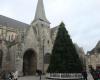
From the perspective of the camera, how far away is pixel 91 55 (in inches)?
2004

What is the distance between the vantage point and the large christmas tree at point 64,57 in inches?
816

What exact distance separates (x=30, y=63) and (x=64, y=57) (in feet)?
53.4

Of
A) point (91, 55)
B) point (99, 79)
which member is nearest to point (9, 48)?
point (99, 79)

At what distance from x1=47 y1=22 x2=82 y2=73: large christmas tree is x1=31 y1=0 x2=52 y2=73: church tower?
13.9 meters

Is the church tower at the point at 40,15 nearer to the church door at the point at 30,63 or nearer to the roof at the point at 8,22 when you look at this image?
the roof at the point at 8,22

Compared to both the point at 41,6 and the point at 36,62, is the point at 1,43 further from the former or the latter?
the point at 41,6

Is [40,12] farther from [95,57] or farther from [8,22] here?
[95,57]

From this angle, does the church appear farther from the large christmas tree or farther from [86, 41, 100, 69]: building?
[86, 41, 100, 69]: building

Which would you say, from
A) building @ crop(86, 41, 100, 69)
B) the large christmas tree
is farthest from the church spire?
the large christmas tree

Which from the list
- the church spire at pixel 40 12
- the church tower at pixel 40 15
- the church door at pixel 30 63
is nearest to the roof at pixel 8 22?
the church tower at pixel 40 15

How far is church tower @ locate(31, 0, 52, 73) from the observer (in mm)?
36237

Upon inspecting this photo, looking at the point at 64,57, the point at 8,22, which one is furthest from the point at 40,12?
the point at 64,57

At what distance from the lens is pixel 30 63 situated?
36.5m

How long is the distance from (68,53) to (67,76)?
2972 millimetres
